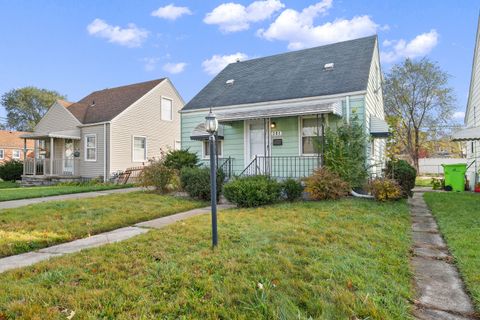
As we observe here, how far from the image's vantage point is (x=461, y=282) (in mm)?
3189

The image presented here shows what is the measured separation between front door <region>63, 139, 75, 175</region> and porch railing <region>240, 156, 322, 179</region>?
42.2ft

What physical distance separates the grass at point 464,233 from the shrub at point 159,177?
775cm

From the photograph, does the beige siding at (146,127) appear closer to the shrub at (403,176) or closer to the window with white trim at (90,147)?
the window with white trim at (90,147)

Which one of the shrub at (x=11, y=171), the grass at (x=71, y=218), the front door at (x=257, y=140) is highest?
the front door at (x=257, y=140)

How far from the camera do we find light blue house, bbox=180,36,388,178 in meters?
10.2

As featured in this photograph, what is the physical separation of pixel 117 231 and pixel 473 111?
50.9 feet

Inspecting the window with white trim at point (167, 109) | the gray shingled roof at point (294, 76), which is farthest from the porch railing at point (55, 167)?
the gray shingled roof at point (294, 76)

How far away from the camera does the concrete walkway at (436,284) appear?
2.57 m

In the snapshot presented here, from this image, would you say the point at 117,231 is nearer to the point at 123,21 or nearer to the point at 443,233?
the point at 443,233

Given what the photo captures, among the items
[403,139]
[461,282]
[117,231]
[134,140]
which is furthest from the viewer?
[403,139]

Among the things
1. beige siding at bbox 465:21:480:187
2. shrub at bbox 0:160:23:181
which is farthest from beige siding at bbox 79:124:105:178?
beige siding at bbox 465:21:480:187

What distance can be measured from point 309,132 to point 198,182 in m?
4.43

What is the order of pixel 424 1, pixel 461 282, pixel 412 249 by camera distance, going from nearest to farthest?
1. pixel 461 282
2. pixel 412 249
3. pixel 424 1

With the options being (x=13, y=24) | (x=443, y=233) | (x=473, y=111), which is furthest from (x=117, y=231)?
(x=13, y=24)
